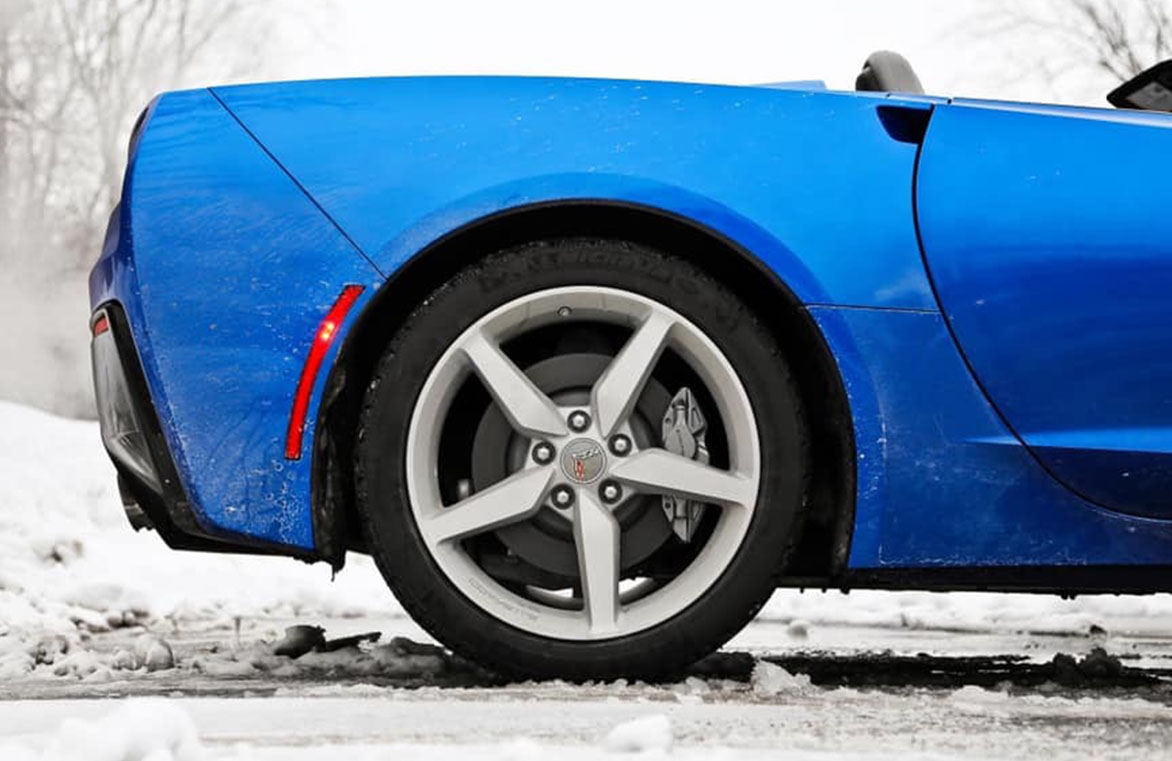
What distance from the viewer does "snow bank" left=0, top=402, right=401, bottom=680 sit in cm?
474

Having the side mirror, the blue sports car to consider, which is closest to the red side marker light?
the blue sports car

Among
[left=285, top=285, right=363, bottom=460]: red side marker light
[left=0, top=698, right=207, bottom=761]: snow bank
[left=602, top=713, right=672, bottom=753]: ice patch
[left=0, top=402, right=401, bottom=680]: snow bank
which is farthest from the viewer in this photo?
[left=0, top=402, right=401, bottom=680]: snow bank

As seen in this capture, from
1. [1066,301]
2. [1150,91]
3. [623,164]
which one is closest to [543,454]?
[623,164]

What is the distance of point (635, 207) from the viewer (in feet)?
8.61

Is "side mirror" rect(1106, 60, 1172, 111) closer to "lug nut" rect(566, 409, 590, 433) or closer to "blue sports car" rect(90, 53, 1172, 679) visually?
"blue sports car" rect(90, 53, 1172, 679)

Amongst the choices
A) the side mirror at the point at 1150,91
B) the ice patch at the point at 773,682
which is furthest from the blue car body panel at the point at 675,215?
the side mirror at the point at 1150,91

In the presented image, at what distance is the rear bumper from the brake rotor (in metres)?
0.44

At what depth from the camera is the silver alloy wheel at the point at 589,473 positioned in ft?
8.54

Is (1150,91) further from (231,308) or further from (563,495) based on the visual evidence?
(231,308)

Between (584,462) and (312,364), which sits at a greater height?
(312,364)

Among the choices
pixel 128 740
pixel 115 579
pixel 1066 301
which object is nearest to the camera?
pixel 128 740

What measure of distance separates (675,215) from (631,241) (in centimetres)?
12

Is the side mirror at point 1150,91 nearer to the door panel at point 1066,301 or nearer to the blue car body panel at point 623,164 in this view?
the door panel at point 1066,301

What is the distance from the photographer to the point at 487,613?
261cm
